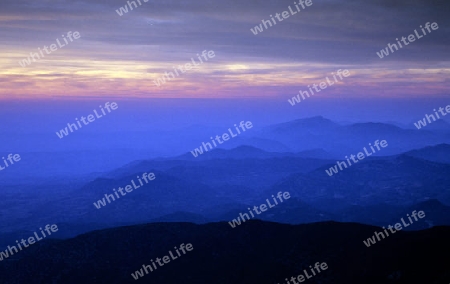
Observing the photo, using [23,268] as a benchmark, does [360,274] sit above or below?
below

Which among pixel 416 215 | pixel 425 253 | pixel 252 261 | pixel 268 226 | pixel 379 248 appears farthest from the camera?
pixel 416 215

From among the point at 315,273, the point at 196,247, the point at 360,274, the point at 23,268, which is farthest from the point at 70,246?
the point at 360,274

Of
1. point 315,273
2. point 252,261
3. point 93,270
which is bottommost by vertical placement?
point 315,273

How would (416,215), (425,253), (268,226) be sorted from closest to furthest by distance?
(425,253) < (268,226) < (416,215)

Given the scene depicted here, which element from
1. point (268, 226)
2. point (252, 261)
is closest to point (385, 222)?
point (268, 226)

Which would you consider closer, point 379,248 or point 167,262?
point 379,248

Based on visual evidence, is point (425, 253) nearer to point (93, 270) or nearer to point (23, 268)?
point (93, 270)
